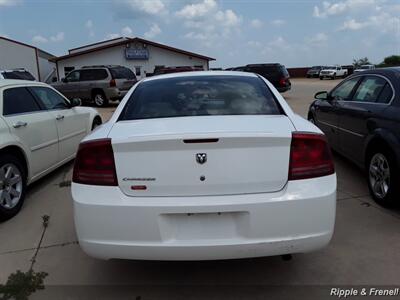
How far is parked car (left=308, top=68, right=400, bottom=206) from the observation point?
446cm

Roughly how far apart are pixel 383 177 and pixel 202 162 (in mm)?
2844

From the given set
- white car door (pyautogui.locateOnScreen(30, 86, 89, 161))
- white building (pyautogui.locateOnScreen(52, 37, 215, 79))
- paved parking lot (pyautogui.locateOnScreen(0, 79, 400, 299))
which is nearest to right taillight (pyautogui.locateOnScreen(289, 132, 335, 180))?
paved parking lot (pyautogui.locateOnScreen(0, 79, 400, 299))

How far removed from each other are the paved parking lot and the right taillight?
925 mm

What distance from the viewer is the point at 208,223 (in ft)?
8.79

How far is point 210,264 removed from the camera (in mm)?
3477

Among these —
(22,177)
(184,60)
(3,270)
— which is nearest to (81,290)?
(3,270)

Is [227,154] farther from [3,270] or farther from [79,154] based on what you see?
[3,270]

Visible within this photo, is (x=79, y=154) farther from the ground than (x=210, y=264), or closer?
farther from the ground

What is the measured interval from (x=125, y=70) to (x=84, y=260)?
18.2m

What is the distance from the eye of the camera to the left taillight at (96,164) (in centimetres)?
278

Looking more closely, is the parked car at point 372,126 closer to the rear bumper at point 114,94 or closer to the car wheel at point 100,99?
the rear bumper at point 114,94

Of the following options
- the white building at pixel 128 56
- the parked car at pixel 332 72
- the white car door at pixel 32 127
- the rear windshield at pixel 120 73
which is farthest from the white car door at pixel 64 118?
the parked car at pixel 332 72

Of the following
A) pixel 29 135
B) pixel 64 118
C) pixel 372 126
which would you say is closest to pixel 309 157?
pixel 372 126

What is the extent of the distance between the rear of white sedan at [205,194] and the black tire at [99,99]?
17.3 metres
